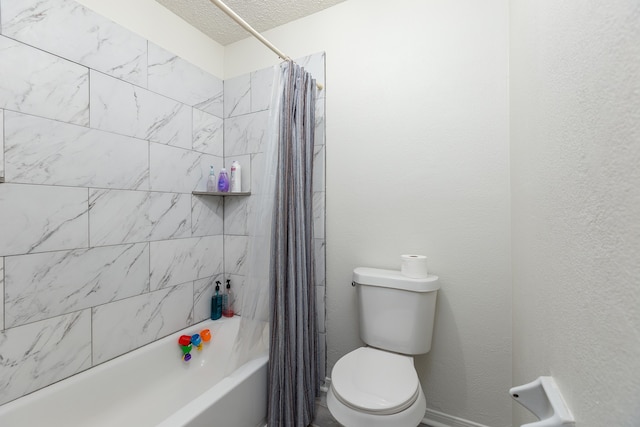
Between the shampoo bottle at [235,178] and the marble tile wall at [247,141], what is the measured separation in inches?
2.3

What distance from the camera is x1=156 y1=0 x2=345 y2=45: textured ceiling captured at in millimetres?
1784

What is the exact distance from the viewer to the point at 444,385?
1526 mm

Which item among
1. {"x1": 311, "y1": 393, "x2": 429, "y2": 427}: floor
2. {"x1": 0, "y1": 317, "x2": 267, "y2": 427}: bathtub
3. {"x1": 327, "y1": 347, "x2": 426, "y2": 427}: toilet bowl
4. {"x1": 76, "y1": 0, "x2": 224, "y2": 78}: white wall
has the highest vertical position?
{"x1": 76, "y1": 0, "x2": 224, "y2": 78}: white wall

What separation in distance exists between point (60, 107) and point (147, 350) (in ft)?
4.49

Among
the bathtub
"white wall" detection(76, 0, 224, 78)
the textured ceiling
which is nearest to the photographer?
the bathtub

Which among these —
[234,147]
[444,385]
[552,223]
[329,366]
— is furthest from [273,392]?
[234,147]

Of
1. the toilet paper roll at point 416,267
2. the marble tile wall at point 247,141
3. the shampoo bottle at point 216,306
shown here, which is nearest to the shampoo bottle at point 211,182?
the marble tile wall at point 247,141

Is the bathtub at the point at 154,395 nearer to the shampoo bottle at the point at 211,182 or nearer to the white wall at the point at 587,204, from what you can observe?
the shampoo bottle at the point at 211,182

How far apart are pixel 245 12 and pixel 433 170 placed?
1671mm

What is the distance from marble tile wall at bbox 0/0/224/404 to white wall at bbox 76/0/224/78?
75 millimetres

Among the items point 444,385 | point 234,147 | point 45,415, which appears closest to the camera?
point 45,415

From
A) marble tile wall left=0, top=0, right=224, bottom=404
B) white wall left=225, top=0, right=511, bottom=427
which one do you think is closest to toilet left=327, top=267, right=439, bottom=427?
white wall left=225, top=0, right=511, bottom=427

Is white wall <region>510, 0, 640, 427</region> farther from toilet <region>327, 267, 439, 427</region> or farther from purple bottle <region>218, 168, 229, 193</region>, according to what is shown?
purple bottle <region>218, 168, 229, 193</region>

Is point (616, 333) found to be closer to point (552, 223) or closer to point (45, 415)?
point (552, 223)
